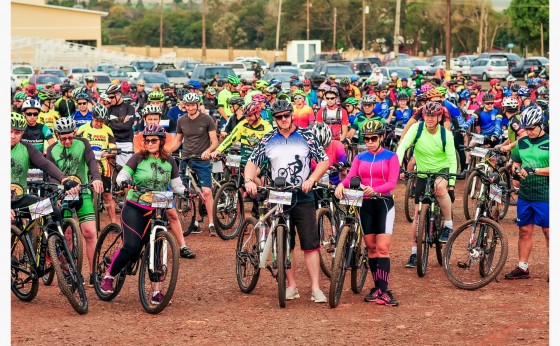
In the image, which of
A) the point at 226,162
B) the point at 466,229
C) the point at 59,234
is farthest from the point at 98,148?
the point at 466,229

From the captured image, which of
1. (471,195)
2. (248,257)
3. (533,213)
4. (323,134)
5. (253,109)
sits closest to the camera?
(248,257)

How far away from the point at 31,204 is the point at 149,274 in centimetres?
151

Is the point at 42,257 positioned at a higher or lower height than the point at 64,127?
lower

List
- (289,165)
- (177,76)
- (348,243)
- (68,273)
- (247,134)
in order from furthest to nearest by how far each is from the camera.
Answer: (177,76) < (247,134) < (289,165) < (348,243) < (68,273)

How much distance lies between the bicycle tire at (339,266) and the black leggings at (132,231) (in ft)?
6.15

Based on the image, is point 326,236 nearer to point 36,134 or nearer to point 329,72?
point 36,134

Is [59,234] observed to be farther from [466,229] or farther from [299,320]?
[466,229]

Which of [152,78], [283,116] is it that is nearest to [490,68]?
[152,78]

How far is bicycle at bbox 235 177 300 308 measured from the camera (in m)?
10.7

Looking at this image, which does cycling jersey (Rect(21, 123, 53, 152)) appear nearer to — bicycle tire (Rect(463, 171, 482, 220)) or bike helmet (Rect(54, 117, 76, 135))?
bike helmet (Rect(54, 117, 76, 135))

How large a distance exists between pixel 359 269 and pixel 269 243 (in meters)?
1.17

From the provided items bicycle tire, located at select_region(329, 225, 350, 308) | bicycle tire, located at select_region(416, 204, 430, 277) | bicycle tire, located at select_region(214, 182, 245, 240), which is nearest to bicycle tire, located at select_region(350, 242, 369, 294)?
bicycle tire, located at select_region(329, 225, 350, 308)

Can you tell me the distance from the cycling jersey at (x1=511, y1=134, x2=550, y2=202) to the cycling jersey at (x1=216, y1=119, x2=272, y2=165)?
173 inches

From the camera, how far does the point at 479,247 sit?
1187cm
